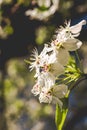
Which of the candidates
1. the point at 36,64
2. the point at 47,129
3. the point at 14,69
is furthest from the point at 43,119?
the point at 36,64

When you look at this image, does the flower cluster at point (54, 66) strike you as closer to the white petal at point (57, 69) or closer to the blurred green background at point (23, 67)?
the white petal at point (57, 69)

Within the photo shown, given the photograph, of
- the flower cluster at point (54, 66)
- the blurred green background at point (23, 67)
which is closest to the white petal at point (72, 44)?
the flower cluster at point (54, 66)

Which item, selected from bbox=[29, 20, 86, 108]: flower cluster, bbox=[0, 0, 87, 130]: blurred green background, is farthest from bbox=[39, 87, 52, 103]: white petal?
bbox=[0, 0, 87, 130]: blurred green background

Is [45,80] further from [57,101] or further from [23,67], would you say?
[23,67]

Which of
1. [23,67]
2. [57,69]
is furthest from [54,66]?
[23,67]

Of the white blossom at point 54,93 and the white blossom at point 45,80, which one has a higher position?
the white blossom at point 45,80

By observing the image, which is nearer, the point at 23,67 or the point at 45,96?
the point at 45,96
